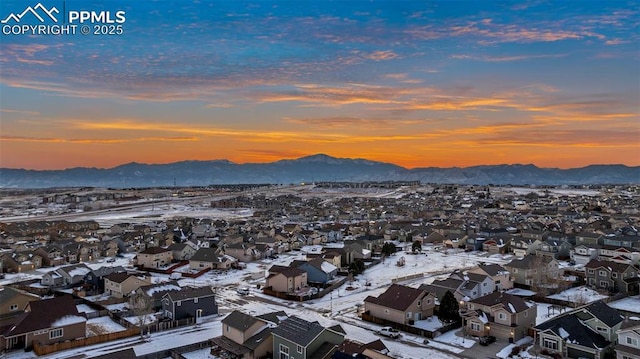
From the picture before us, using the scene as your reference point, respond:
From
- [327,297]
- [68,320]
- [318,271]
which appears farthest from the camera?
[318,271]

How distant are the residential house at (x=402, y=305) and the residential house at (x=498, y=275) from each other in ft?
27.8

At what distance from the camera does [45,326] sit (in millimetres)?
28922

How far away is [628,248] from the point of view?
178 feet

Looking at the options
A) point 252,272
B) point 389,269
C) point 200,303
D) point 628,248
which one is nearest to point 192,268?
point 252,272

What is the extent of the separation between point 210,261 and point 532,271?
3358 centimetres

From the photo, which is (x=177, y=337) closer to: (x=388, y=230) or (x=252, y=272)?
(x=252, y=272)

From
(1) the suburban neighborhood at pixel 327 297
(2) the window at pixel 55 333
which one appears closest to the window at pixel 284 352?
(1) the suburban neighborhood at pixel 327 297

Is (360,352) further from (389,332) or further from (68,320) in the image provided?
(68,320)

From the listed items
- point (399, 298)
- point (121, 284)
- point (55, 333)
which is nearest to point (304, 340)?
point (399, 298)

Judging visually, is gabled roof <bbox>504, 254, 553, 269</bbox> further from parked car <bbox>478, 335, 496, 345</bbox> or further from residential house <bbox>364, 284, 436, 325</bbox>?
parked car <bbox>478, 335, 496, 345</bbox>

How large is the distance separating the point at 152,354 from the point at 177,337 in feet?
11.8

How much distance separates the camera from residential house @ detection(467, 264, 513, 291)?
4119 centimetres

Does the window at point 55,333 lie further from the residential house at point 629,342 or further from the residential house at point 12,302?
the residential house at point 629,342

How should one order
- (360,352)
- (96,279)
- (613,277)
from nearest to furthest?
1. (360,352)
2. (613,277)
3. (96,279)
